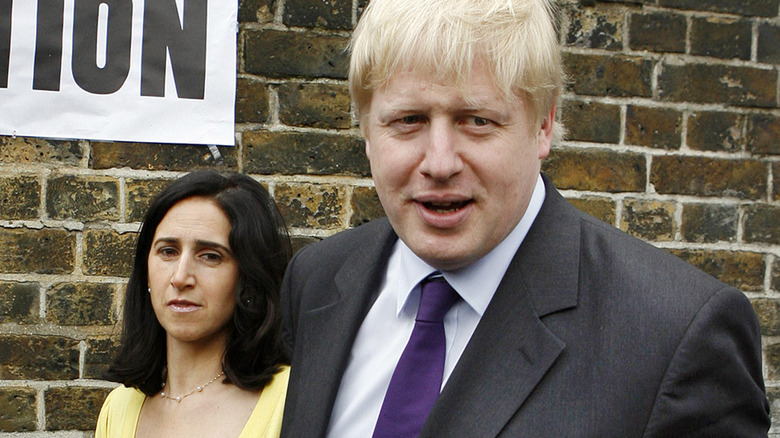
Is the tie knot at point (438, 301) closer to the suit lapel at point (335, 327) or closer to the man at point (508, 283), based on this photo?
the man at point (508, 283)

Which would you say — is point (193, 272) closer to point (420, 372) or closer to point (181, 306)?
point (181, 306)

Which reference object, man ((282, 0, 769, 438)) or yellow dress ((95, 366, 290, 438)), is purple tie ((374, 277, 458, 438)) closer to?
man ((282, 0, 769, 438))

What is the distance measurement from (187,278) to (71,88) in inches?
31.4

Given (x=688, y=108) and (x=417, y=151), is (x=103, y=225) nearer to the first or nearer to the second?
(x=417, y=151)

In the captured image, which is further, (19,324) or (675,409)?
(19,324)

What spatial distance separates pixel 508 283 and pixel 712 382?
38 cm

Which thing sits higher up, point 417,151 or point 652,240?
point 417,151

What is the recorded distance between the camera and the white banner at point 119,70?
7.43 feet

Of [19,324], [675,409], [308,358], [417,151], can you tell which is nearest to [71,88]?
[19,324]

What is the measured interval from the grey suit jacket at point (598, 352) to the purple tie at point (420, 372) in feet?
0.18

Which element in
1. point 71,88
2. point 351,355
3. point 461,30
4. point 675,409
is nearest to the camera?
point 675,409

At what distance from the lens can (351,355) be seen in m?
1.59

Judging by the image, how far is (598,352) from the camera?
4.19 feet

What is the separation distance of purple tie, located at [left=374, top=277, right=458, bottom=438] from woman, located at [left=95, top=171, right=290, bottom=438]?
1.81 feet
